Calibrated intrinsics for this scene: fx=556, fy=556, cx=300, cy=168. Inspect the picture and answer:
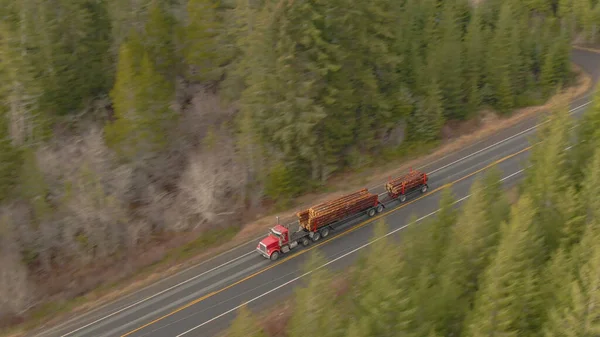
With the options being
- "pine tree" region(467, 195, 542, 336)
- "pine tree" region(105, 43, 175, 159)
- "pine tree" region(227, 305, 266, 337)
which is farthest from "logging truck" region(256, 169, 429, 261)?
"pine tree" region(227, 305, 266, 337)

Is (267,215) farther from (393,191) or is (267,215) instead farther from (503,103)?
(503,103)

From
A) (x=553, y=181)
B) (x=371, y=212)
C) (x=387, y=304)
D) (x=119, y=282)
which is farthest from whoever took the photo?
(x=371, y=212)

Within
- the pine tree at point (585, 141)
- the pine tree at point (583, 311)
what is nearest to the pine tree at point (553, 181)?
the pine tree at point (585, 141)

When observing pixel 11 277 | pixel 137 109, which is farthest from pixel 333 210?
pixel 11 277

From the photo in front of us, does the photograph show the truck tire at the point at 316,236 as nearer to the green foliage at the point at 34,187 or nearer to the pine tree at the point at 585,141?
the pine tree at the point at 585,141

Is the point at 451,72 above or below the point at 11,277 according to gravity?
below

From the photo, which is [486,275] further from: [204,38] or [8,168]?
[204,38]

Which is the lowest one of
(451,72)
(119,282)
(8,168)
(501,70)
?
(119,282)
